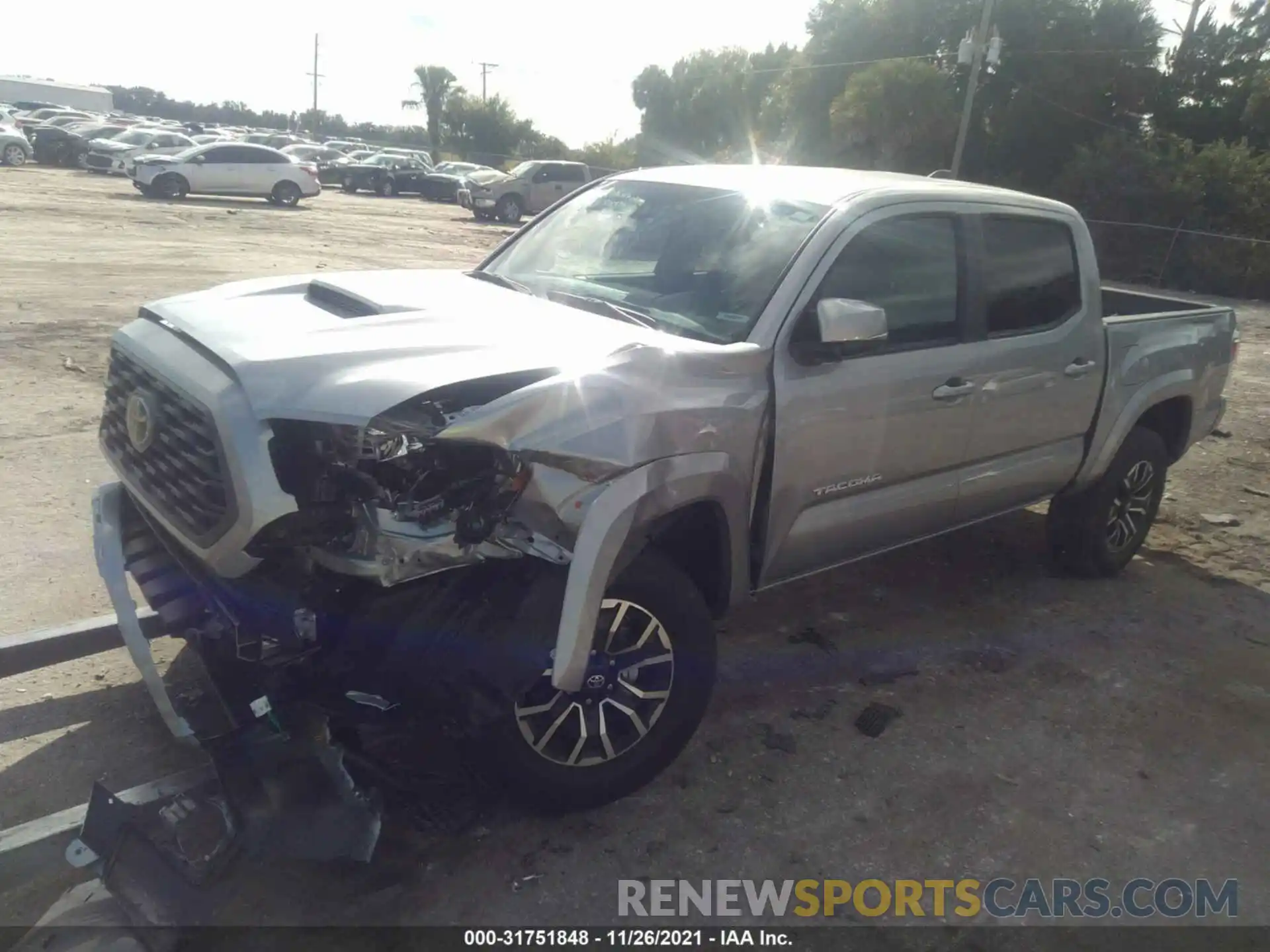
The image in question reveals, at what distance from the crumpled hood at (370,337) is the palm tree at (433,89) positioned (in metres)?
81.2

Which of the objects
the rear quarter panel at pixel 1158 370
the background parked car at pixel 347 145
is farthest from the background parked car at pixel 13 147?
the rear quarter panel at pixel 1158 370

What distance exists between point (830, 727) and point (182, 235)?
655 inches

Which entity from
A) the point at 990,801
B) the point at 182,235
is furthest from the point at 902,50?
the point at 990,801

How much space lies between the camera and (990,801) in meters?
3.52

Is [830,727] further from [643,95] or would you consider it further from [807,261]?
[643,95]

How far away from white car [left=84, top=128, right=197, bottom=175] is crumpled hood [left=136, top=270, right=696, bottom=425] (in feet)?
95.8

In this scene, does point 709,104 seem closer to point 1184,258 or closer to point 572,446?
point 1184,258

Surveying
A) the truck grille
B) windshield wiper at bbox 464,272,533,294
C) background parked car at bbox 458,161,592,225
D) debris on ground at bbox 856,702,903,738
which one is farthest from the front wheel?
debris on ground at bbox 856,702,903,738

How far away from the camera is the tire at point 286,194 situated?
2628cm

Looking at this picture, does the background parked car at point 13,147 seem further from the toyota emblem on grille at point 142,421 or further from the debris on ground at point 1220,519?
the debris on ground at point 1220,519

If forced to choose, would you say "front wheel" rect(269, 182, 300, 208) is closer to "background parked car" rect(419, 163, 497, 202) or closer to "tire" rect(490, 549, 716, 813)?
"background parked car" rect(419, 163, 497, 202)

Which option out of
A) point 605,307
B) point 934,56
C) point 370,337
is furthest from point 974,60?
point 370,337

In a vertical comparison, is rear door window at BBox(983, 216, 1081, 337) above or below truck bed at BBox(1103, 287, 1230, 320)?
above

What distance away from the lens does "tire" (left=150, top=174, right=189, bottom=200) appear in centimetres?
2445
